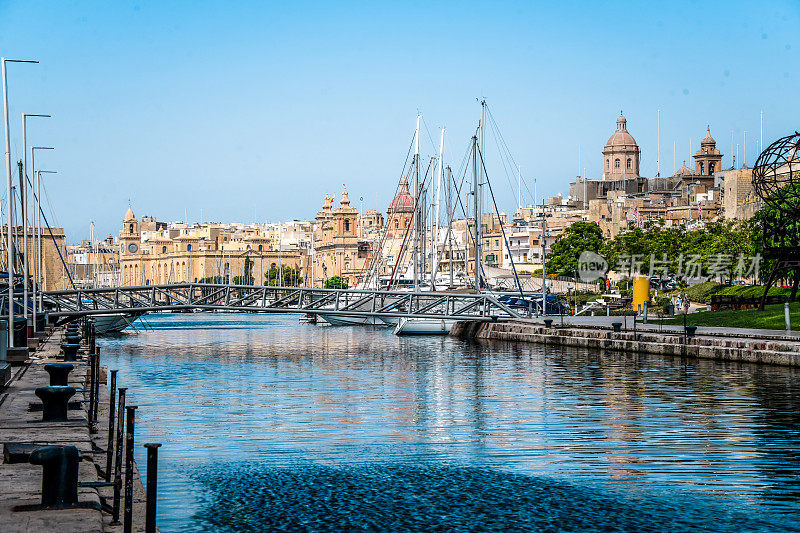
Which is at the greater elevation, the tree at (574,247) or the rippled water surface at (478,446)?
the tree at (574,247)

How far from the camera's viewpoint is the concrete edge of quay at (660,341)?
36031mm

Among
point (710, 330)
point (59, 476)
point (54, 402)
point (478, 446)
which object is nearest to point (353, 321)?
point (710, 330)

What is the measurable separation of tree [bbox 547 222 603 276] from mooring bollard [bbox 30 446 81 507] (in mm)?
92027

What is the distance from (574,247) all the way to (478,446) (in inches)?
3333

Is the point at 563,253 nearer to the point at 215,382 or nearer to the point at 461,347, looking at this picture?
the point at 461,347

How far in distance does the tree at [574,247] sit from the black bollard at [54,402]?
86.3 meters

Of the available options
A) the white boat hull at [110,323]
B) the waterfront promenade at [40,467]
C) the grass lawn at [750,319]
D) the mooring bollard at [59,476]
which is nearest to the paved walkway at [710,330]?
the grass lawn at [750,319]

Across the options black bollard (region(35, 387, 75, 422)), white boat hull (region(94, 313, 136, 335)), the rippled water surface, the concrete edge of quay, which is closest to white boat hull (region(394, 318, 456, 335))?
the concrete edge of quay

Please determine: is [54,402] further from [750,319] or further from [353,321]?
[353,321]

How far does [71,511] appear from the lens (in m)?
12.2

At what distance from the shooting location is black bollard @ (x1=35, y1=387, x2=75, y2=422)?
18500 millimetres

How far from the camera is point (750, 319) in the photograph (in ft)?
155

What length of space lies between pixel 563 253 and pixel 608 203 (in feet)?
267

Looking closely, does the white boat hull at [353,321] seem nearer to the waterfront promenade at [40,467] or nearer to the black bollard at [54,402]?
the waterfront promenade at [40,467]
